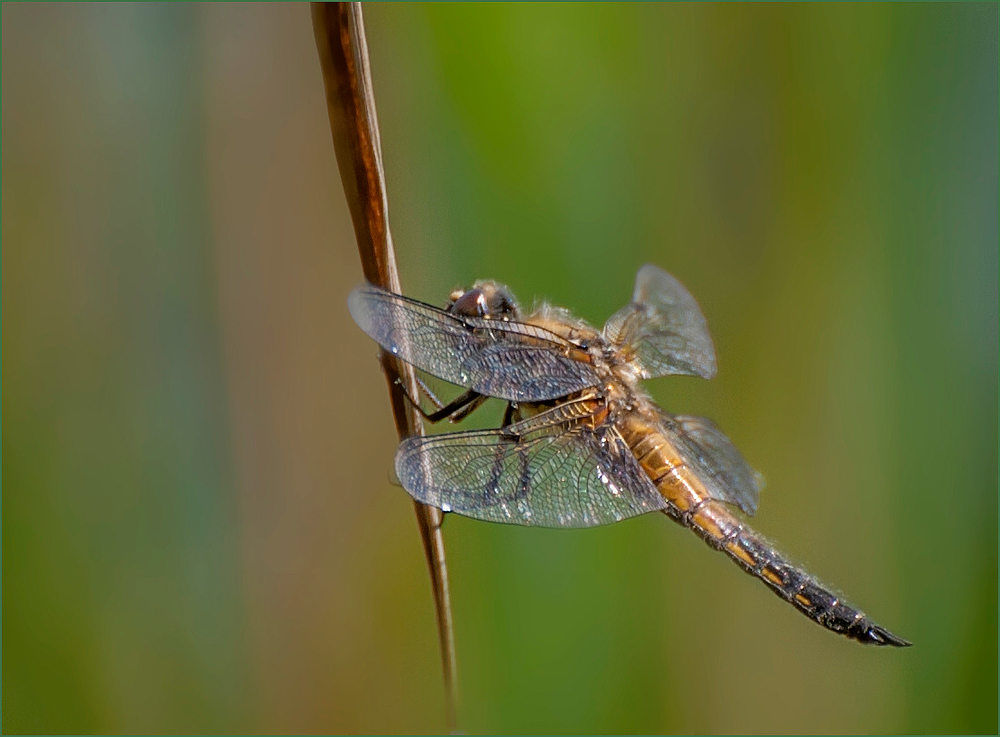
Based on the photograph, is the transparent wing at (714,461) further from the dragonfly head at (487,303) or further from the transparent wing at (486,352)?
the dragonfly head at (487,303)

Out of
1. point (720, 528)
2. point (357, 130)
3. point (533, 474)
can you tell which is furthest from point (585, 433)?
point (357, 130)

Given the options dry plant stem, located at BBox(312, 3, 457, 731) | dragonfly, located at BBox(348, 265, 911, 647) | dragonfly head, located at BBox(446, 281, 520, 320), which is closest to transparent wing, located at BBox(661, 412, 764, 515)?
dragonfly, located at BBox(348, 265, 911, 647)

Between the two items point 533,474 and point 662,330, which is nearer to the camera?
point 533,474

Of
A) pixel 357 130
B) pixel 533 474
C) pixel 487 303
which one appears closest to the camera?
pixel 357 130

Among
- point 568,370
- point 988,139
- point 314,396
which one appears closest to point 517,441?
point 568,370

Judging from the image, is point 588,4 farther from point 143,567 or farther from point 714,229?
point 143,567

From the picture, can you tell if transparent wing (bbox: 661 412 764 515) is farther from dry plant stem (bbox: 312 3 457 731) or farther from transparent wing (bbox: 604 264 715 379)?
dry plant stem (bbox: 312 3 457 731)

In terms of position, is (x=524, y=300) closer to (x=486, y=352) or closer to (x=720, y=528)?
(x=486, y=352)
